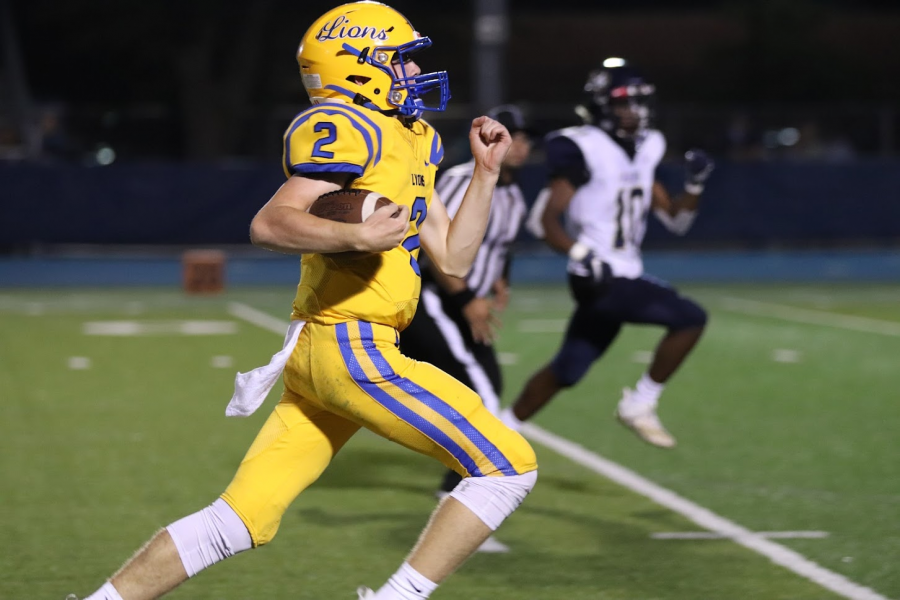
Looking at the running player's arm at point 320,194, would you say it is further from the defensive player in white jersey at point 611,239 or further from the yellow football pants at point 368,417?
the defensive player in white jersey at point 611,239

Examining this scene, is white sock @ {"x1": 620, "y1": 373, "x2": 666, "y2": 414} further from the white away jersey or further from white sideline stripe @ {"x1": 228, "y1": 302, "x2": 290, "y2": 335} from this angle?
white sideline stripe @ {"x1": 228, "y1": 302, "x2": 290, "y2": 335}

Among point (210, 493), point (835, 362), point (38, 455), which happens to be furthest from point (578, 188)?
point (835, 362)

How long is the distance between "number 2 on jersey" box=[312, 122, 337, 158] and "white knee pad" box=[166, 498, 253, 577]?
0.96 m

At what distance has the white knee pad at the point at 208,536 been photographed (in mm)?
3883

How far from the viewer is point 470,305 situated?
6.27 metres

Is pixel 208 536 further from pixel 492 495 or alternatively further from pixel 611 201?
pixel 611 201

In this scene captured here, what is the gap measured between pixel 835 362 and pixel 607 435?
11.2 feet

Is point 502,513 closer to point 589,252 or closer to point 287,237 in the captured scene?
point 287,237

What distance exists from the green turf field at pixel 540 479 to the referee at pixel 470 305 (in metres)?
0.58

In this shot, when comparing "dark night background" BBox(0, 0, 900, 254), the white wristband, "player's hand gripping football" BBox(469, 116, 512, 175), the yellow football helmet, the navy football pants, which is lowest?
"dark night background" BBox(0, 0, 900, 254)

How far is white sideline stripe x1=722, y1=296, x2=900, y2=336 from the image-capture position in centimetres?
1309

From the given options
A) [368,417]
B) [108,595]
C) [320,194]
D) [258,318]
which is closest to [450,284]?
[368,417]

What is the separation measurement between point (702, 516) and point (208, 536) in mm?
2637

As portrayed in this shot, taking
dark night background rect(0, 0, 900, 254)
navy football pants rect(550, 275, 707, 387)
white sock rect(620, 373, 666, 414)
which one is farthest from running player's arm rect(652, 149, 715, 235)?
dark night background rect(0, 0, 900, 254)
